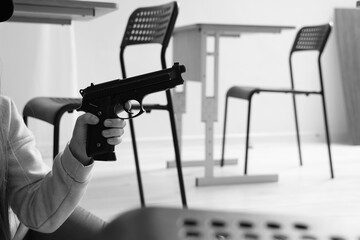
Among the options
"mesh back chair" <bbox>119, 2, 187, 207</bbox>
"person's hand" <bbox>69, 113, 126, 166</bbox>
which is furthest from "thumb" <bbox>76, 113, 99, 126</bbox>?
"mesh back chair" <bbox>119, 2, 187, 207</bbox>

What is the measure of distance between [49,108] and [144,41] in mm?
528

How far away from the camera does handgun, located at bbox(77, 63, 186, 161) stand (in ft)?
2.74

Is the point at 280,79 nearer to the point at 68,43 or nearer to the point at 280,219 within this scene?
the point at 68,43

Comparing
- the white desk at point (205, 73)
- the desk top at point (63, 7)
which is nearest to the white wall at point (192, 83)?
the white desk at point (205, 73)

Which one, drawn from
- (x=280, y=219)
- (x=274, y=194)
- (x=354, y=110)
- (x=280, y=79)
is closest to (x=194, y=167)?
(x=274, y=194)

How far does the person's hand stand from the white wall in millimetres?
2569

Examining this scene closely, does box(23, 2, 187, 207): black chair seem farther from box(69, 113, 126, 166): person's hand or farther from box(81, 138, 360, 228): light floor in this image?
Answer: box(69, 113, 126, 166): person's hand

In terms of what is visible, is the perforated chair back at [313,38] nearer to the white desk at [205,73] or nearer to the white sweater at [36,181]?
the white desk at [205,73]

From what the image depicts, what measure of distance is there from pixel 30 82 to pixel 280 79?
6.32 feet

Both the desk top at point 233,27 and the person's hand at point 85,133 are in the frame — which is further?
the desk top at point 233,27

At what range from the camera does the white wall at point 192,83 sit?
344 cm

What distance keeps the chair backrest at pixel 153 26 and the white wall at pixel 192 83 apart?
117 cm

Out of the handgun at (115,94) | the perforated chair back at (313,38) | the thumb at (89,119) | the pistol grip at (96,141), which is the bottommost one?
the pistol grip at (96,141)

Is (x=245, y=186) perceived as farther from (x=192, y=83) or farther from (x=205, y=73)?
(x=192, y=83)
